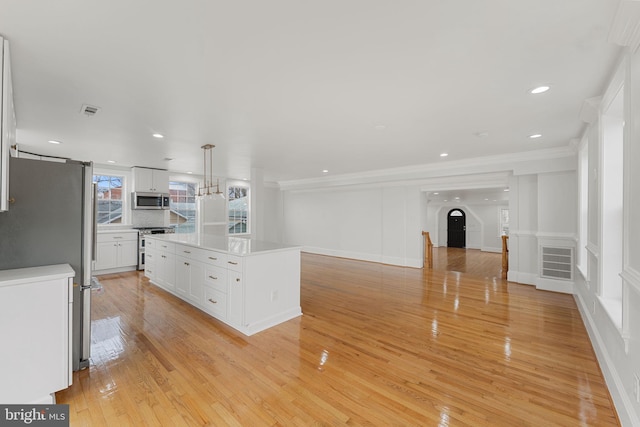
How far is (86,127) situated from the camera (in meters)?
3.52

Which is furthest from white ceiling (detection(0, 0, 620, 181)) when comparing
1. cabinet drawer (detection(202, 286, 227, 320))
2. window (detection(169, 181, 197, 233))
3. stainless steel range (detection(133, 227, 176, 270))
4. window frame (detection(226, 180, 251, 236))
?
window frame (detection(226, 180, 251, 236))

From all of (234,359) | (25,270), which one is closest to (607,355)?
(234,359)

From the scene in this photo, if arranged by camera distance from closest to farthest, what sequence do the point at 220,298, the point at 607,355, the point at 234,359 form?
the point at 607,355, the point at 234,359, the point at 220,298

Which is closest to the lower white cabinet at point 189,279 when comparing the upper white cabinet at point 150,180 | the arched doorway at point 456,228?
the upper white cabinet at point 150,180

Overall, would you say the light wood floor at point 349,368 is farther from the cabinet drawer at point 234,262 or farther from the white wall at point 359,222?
the white wall at point 359,222

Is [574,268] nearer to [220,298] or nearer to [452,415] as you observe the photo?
[452,415]

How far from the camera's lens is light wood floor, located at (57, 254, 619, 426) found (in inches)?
71.5

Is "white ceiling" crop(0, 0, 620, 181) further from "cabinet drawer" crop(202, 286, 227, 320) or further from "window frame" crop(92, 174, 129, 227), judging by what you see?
"window frame" crop(92, 174, 129, 227)

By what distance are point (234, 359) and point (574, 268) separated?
5586 mm

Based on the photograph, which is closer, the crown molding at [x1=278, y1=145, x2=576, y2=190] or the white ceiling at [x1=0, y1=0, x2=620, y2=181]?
the white ceiling at [x1=0, y1=0, x2=620, y2=181]

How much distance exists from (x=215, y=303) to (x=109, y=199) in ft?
16.6

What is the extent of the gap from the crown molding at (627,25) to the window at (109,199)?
8.32 m

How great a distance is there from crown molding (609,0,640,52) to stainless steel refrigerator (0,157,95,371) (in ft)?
12.7

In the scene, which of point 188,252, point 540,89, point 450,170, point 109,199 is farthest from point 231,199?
point 540,89
